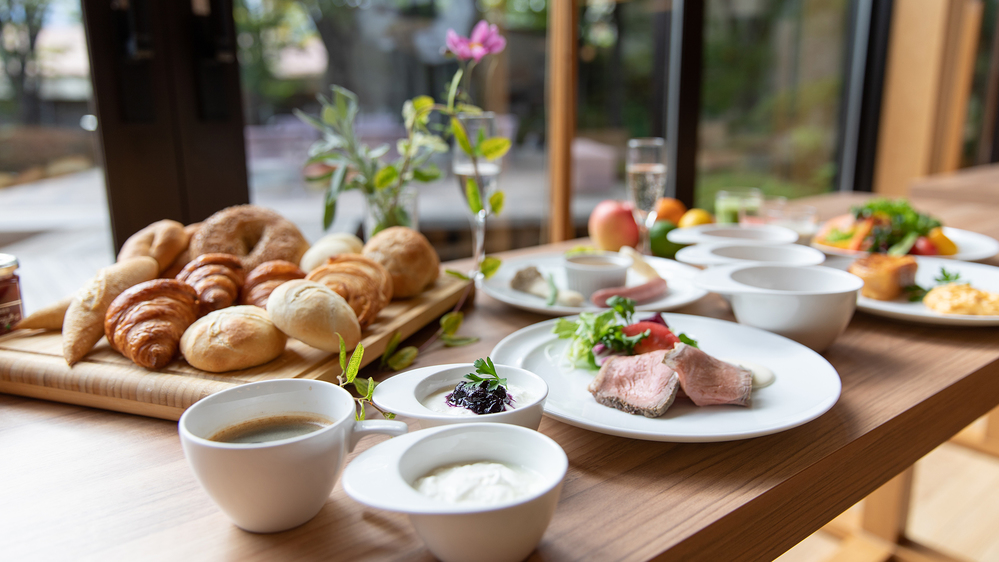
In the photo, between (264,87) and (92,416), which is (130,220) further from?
(92,416)

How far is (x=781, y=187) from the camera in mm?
4344

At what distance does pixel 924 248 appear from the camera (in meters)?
1.57

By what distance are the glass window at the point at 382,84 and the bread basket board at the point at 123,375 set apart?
1042 mm

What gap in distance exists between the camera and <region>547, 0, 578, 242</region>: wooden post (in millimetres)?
2791

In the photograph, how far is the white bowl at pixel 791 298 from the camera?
0.97 metres

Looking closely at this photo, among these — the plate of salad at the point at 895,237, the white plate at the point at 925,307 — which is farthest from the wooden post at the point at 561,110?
the white plate at the point at 925,307

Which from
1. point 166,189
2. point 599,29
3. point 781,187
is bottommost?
point 781,187

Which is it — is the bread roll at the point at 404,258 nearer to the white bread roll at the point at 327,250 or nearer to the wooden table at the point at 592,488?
the white bread roll at the point at 327,250

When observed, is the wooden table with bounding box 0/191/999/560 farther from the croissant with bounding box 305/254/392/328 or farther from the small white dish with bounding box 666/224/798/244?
the small white dish with bounding box 666/224/798/244

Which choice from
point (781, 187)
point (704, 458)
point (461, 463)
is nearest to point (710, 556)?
point (704, 458)

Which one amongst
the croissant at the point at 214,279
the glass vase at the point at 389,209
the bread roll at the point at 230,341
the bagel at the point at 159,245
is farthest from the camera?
the glass vase at the point at 389,209

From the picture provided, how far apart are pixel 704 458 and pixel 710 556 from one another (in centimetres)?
13

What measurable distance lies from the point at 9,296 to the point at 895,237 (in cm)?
180

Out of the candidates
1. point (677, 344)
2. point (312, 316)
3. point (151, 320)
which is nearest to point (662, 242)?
point (677, 344)
